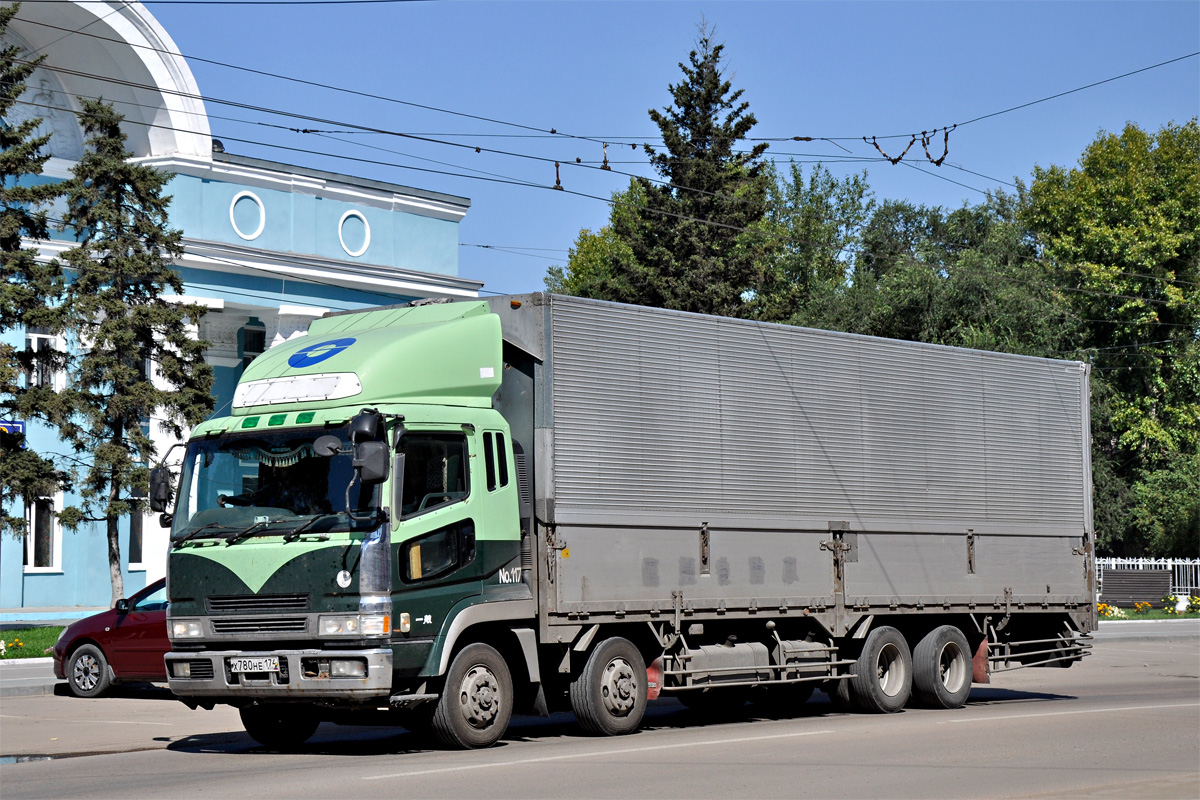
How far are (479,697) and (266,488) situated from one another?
242 cm

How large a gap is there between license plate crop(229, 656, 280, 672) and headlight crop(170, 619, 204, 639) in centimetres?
43

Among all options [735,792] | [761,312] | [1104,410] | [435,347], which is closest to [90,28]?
[761,312]

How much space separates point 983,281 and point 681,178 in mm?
10445

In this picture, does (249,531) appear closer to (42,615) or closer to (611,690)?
(611,690)

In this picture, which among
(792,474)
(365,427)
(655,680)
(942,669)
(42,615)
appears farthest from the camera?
(42,615)

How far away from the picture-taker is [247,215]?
3825cm

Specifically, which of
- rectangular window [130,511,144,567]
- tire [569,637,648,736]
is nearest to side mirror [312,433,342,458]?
tire [569,637,648,736]

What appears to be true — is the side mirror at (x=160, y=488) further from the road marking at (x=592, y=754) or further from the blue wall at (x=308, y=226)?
the blue wall at (x=308, y=226)

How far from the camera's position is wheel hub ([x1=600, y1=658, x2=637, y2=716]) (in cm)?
1341

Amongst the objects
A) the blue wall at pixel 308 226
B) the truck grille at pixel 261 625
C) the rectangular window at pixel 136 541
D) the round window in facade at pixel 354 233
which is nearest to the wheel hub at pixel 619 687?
the truck grille at pixel 261 625

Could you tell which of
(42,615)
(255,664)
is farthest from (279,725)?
(42,615)

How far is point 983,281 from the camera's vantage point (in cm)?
4894

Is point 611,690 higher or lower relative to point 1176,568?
higher

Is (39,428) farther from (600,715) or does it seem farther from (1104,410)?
(1104,410)
